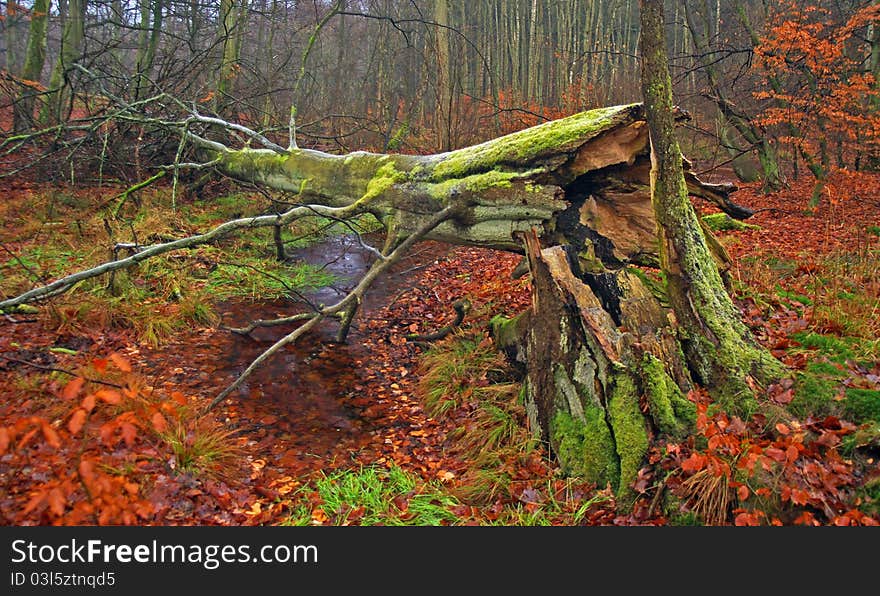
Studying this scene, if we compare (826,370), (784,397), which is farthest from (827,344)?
(784,397)

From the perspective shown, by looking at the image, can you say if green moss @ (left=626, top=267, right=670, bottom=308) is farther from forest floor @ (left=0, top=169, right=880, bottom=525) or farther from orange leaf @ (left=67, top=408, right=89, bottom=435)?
orange leaf @ (left=67, top=408, right=89, bottom=435)

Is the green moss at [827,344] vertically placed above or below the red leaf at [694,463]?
above

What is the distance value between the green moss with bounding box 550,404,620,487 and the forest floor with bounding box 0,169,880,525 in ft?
0.35

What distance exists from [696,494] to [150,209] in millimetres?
9615

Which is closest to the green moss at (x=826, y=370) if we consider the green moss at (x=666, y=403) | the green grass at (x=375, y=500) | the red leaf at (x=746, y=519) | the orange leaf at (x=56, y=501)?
the green moss at (x=666, y=403)

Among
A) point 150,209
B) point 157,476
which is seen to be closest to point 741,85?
point 150,209

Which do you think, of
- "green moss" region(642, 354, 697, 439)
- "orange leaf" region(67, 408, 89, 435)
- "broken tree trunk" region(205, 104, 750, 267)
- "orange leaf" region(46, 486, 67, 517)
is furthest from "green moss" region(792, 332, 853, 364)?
"orange leaf" region(46, 486, 67, 517)

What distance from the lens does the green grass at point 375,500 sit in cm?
400

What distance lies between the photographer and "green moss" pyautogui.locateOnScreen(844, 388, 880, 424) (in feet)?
12.4

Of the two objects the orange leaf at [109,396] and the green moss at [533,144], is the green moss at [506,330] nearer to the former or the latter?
the green moss at [533,144]

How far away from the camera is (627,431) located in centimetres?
418

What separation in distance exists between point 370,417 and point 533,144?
2.98 m

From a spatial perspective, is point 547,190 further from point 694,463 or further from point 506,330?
point 694,463

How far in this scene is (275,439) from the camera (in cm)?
512
